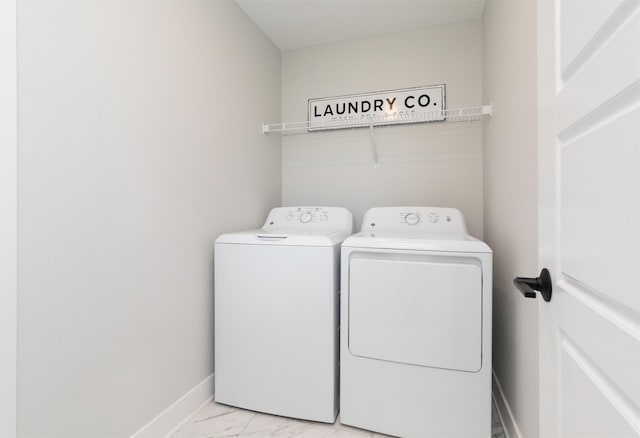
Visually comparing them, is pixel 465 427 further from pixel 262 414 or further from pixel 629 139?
pixel 629 139

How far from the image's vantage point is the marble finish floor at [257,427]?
59.1 inches

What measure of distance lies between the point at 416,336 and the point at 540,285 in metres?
0.81

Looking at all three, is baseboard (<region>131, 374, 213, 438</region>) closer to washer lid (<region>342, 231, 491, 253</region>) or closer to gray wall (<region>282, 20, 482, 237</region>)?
washer lid (<region>342, 231, 491, 253</region>)

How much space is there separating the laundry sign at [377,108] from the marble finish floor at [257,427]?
180 cm

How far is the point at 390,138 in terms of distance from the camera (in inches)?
92.7

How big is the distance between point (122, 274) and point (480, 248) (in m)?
1.54

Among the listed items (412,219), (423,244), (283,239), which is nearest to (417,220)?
(412,219)

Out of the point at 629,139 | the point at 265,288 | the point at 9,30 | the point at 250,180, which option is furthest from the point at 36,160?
the point at 629,139

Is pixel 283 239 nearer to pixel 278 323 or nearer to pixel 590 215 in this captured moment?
pixel 278 323

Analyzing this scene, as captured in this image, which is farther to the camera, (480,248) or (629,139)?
(480,248)

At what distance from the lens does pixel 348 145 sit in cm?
245

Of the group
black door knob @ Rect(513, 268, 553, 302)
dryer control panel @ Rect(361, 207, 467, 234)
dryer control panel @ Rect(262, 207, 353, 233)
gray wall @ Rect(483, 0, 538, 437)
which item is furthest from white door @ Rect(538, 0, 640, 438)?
dryer control panel @ Rect(262, 207, 353, 233)

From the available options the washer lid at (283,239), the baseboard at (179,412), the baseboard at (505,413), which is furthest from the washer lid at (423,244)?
the baseboard at (179,412)

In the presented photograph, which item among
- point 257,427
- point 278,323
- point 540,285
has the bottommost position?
point 257,427
